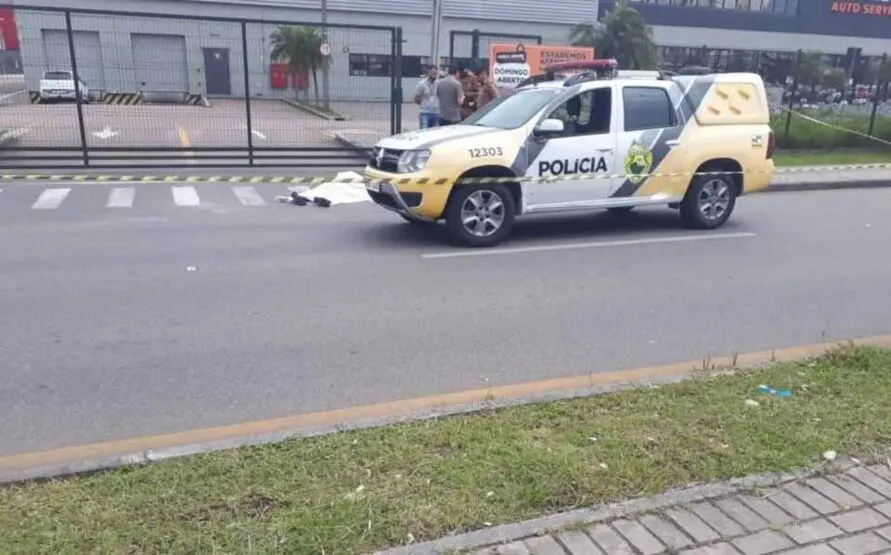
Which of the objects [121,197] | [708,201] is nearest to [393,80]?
[121,197]

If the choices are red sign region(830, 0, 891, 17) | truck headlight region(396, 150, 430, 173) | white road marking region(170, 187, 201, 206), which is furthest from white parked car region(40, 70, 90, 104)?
red sign region(830, 0, 891, 17)

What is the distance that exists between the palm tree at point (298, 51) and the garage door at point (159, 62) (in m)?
3.13

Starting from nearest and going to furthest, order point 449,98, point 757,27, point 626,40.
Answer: point 449,98, point 626,40, point 757,27

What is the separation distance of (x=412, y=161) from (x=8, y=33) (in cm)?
995

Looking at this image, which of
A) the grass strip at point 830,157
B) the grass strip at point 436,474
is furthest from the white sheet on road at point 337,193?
the grass strip at point 830,157

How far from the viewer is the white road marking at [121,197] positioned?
10.3m

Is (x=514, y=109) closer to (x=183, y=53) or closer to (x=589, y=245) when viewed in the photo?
(x=589, y=245)

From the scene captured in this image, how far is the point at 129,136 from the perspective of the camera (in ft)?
47.8

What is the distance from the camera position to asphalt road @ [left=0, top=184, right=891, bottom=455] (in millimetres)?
4418

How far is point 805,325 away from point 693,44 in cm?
4457

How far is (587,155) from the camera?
334 inches

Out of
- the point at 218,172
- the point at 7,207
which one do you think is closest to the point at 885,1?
the point at 218,172

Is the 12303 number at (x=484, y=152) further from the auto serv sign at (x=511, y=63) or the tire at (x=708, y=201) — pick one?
the auto serv sign at (x=511, y=63)

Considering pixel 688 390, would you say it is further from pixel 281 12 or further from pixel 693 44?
pixel 693 44
